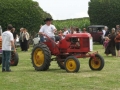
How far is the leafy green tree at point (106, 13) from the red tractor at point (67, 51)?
3591 centimetres

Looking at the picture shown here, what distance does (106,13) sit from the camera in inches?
2087

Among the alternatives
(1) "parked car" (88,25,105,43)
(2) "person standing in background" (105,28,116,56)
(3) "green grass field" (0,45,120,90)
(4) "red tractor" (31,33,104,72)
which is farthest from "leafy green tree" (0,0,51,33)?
(3) "green grass field" (0,45,120,90)

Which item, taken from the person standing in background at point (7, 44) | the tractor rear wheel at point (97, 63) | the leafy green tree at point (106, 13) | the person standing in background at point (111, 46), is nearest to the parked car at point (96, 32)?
the leafy green tree at point (106, 13)

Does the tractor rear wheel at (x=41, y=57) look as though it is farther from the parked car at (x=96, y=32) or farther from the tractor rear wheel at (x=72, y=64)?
the parked car at (x=96, y=32)

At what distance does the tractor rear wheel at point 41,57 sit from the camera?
16.9 meters

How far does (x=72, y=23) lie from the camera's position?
206 feet

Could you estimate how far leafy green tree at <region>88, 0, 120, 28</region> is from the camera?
5303cm

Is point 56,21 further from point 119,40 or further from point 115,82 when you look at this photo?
point 115,82

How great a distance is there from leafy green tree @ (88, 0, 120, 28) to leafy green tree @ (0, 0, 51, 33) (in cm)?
976

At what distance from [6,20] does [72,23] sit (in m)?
20.4

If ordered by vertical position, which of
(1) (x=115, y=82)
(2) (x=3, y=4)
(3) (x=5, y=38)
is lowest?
(1) (x=115, y=82)

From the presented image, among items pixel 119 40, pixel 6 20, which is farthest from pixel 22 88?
pixel 6 20

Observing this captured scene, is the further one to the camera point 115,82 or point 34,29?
point 34,29

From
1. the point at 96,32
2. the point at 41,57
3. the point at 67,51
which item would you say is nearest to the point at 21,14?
the point at 96,32
